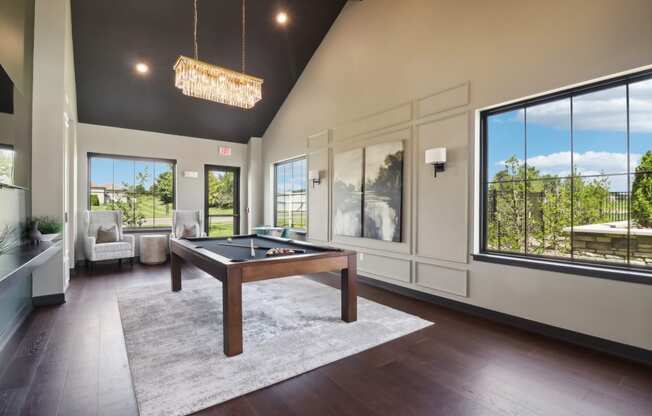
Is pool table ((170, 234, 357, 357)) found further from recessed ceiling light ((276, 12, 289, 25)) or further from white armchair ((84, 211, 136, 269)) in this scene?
recessed ceiling light ((276, 12, 289, 25))

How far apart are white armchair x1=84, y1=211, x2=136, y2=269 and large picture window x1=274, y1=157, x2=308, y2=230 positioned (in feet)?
9.82

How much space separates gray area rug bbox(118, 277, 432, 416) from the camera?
2078 mm

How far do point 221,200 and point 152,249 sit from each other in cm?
198

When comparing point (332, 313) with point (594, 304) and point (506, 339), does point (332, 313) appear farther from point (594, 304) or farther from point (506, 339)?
point (594, 304)

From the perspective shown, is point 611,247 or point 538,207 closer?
point 611,247

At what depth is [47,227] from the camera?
3.60m

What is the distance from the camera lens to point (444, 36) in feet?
12.7

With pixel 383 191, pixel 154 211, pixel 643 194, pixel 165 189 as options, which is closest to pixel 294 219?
pixel 383 191

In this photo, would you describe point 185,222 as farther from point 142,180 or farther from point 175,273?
point 175,273

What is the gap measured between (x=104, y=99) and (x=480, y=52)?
6166 millimetres

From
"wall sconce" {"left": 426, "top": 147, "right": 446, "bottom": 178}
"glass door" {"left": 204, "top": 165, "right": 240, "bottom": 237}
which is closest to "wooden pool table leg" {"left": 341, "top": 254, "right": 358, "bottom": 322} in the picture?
"wall sconce" {"left": 426, "top": 147, "right": 446, "bottom": 178}

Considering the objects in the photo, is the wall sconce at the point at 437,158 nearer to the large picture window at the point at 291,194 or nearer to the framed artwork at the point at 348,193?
the framed artwork at the point at 348,193

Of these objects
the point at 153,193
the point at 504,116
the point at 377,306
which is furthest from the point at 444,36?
the point at 153,193

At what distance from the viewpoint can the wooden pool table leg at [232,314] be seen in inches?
98.3
